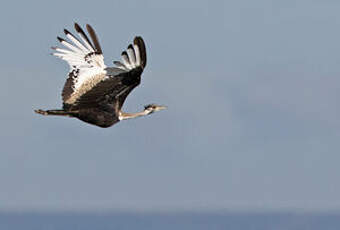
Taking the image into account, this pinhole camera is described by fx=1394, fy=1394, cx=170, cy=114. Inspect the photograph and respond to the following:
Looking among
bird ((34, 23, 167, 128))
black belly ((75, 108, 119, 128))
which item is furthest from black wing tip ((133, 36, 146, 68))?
black belly ((75, 108, 119, 128))

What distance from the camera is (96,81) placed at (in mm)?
38250

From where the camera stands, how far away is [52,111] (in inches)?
1475

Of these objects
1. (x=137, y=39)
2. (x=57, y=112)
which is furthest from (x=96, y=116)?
(x=137, y=39)

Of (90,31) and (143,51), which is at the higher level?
(90,31)

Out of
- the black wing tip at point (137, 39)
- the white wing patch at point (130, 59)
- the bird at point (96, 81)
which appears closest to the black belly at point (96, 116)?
the bird at point (96, 81)

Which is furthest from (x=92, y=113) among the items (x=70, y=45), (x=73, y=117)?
(x=70, y=45)

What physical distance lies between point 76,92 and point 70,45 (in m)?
1.61

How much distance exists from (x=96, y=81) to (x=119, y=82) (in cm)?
248

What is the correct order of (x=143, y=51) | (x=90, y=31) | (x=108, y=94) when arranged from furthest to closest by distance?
(x=90, y=31), (x=108, y=94), (x=143, y=51)

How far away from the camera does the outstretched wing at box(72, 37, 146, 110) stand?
112 feet

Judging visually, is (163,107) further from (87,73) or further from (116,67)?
(116,67)

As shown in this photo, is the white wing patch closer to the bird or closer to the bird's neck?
the bird

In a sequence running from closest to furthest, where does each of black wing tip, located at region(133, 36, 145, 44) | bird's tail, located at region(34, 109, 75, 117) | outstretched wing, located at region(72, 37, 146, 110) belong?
black wing tip, located at region(133, 36, 145, 44) → outstretched wing, located at region(72, 37, 146, 110) → bird's tail, located at region(34, 109, 75, 117)

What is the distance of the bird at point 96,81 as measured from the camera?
113ft
